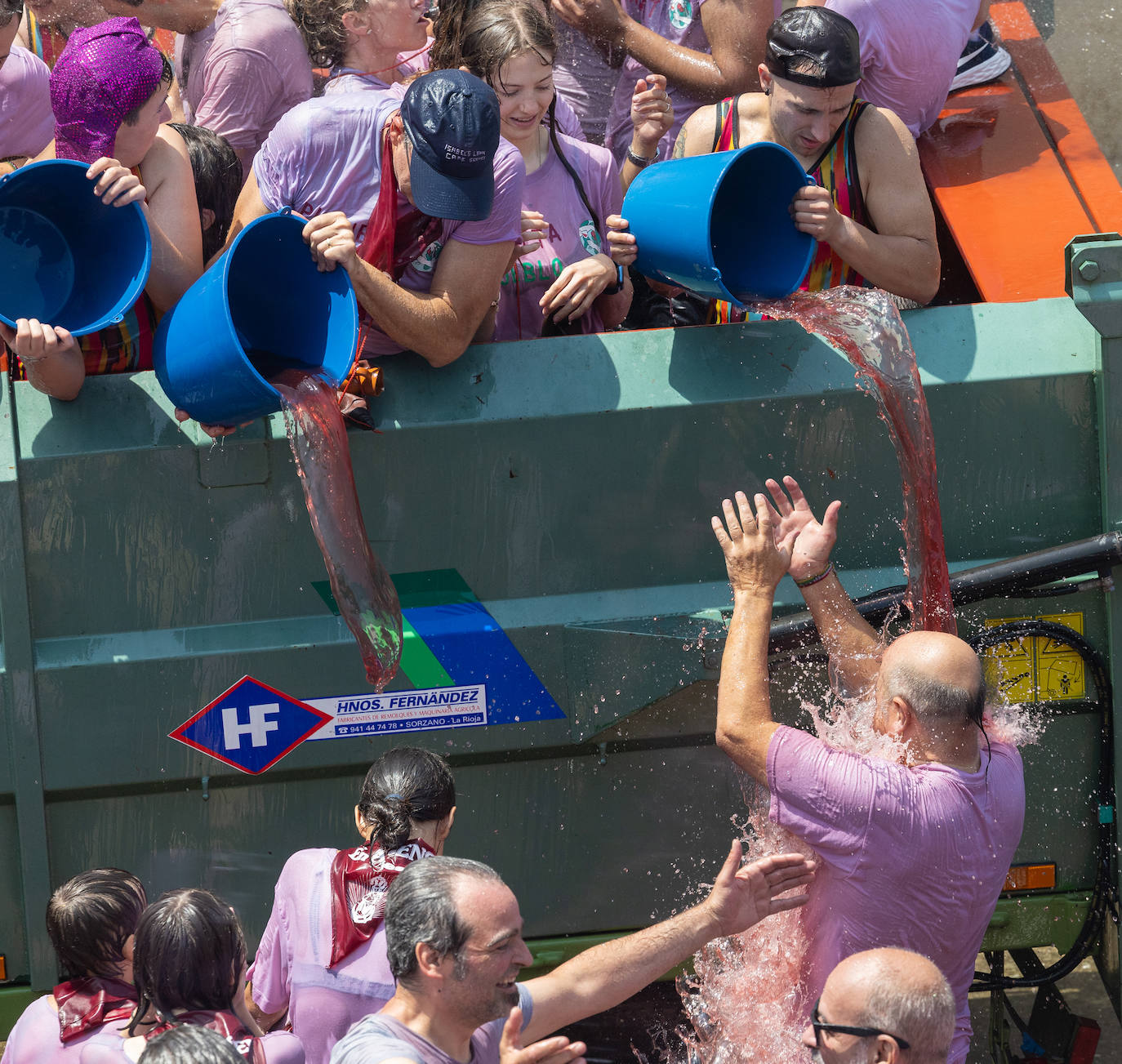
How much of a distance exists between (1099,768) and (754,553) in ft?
3.12

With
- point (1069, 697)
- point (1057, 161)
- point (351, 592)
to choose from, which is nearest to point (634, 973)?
point (351, 592)

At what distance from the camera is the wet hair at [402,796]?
2.22m

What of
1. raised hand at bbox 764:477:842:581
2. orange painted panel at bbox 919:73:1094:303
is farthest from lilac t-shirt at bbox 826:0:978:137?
raised hand at bbox 764:477:842:581

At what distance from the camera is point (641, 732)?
8.82 ft

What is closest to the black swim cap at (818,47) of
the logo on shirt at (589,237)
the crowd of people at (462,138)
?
the crowd of people at (462,138)

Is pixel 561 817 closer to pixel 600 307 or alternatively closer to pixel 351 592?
pixel 351 592

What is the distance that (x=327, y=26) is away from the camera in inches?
121

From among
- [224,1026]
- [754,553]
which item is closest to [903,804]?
[754,553]

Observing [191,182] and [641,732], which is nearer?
[641,732]

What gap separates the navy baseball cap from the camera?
2.49m

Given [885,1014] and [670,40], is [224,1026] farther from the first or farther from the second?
[670,40]

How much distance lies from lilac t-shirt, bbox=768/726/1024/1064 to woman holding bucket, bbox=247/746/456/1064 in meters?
0.58

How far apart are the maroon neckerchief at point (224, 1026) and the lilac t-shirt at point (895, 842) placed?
87 cm

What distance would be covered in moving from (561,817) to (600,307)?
3.97ft
